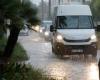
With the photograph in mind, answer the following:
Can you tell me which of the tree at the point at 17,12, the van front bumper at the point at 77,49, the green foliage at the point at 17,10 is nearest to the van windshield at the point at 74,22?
the van front bumper at the point at 77,49

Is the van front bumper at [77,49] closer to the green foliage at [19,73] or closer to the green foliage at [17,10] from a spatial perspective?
the green foliage at [19,73]

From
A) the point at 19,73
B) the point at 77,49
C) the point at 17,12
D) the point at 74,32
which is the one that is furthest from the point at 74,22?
the point at 17,12

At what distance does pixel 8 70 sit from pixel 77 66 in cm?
892

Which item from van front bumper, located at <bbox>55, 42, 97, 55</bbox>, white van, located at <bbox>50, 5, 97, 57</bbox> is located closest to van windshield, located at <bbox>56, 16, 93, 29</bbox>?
white van, located at <bbox>50, 5, 97, 57</bbox>

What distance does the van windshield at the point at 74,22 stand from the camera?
24.7 m

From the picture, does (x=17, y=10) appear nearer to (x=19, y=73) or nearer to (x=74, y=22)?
(x=19, y=73)

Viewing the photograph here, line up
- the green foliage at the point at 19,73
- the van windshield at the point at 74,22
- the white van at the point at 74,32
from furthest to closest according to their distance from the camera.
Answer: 1. the van windshield at the point at 74,22
2. the white van at the point at 74,32
3. the green foliage at the point at 19,73

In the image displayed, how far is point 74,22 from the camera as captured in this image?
24.8 metres

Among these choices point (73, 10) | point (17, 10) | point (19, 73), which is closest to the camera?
point (17, 10)

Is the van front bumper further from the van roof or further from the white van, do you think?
the van roof

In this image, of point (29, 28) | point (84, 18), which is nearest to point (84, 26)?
point (84, 18)

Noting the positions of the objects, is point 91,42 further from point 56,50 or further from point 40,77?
point 40,77

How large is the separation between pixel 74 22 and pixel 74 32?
949mm

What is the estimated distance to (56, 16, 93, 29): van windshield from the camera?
24656mm
